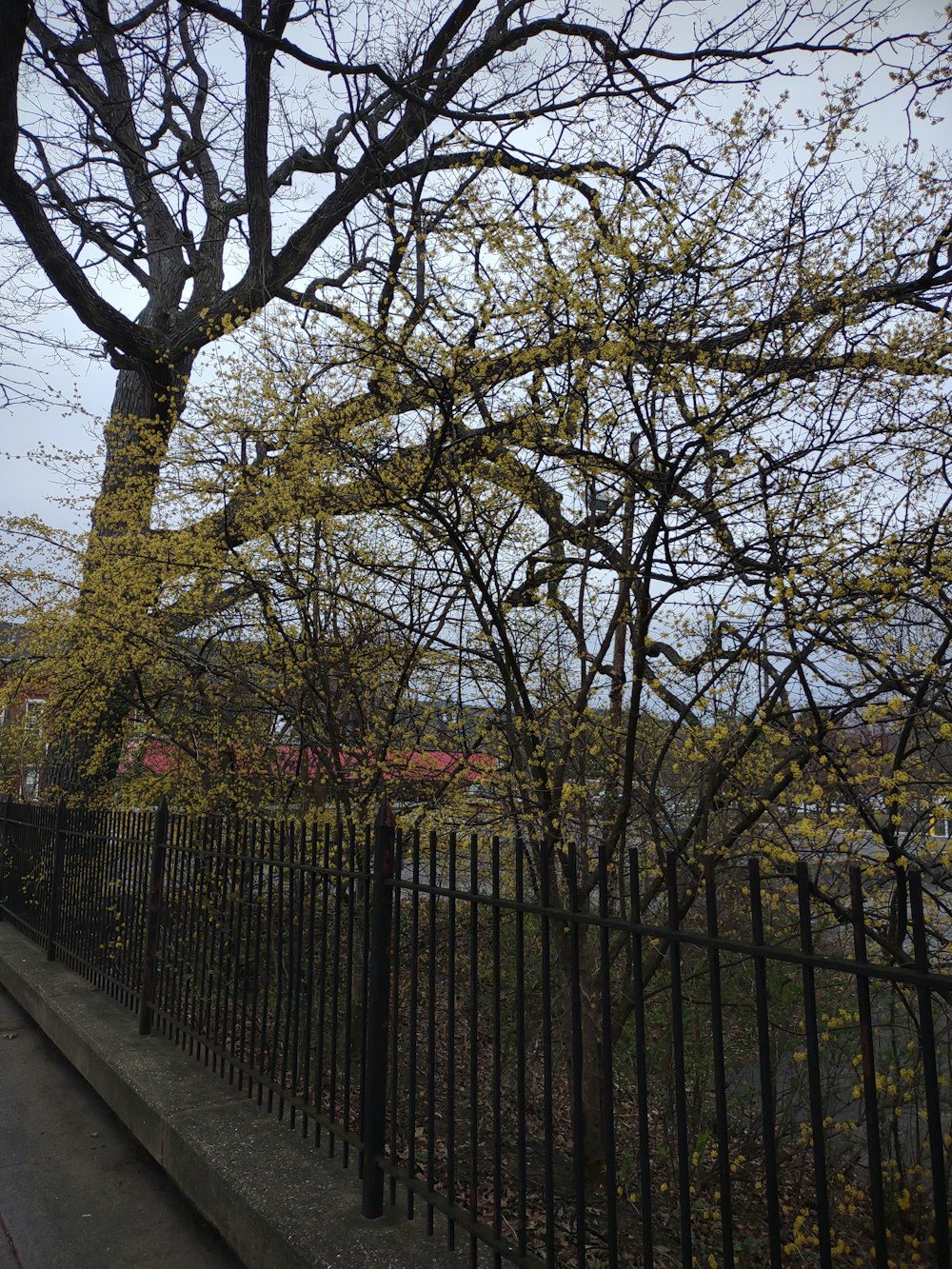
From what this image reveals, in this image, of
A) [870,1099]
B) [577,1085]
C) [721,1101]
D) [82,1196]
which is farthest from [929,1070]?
[82,1196]

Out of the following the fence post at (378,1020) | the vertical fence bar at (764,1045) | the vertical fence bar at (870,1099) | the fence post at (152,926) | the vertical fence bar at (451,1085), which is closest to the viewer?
the vertical fence bar at (870,1099)

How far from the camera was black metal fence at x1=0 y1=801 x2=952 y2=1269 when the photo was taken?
1.96m

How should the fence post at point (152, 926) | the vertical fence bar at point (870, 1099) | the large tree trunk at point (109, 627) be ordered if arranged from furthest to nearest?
the large tree trunk at point (109, 627) → the fence post at point (152, 926) → the vertical fence bar at point (870, 1099)

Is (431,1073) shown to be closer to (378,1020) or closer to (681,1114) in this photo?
(378,1020)

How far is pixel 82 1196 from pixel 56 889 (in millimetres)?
3907

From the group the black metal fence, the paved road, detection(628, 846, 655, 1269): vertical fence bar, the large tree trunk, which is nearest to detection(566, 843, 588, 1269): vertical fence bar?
the black metal fence

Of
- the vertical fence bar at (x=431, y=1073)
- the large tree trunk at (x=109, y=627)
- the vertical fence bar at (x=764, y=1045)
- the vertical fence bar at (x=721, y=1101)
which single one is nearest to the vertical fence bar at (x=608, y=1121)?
the vertical fence bar at (x=721, y=1101)

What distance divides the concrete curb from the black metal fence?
0.31ft

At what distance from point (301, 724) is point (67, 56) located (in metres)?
6.48

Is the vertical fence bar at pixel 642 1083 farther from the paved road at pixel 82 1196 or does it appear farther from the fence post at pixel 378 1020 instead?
the paved road at pixel 82 1196

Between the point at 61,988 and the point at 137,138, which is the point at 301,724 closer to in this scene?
the point at 61,988

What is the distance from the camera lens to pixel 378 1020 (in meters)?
2.92

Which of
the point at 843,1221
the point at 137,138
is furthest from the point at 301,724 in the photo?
the point at 137,138

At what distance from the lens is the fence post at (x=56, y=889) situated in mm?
6992
